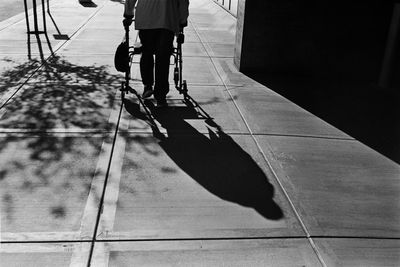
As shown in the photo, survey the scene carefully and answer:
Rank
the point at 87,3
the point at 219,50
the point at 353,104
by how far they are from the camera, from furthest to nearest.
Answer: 1. the point at 87,3
2. the point at 219,50
3. the point at 353,104

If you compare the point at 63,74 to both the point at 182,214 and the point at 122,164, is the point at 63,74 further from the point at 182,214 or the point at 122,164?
the point at 182,214

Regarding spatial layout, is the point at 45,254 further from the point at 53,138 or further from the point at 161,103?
the point at 161,103

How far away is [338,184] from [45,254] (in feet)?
9.15

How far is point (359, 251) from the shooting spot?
11.3 ft

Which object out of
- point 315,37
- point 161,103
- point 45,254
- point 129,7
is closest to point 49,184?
point 45,254

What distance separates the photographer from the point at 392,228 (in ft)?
12.5

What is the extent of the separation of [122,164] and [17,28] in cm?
918

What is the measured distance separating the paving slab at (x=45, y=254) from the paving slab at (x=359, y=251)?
1.77 metres

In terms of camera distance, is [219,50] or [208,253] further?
[219,50]

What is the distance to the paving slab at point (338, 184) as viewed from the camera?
3830mm

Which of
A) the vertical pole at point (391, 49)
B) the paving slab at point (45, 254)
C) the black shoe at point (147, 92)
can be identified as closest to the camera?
the paving slab at point (45, 254)

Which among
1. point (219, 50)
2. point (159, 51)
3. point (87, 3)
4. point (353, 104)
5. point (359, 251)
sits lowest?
point (87, 3)

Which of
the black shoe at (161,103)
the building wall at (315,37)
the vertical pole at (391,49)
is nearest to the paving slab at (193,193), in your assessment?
the black shoe at (161,103)

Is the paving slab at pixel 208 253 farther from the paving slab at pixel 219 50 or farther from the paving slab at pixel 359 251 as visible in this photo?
the paving slab at pixel 219 50
